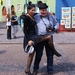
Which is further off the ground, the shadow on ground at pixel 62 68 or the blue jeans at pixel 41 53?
the blue jeans at pixel 41 53

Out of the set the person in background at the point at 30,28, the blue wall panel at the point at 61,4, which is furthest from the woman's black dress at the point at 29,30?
the blue wall panel at the point at 61,4

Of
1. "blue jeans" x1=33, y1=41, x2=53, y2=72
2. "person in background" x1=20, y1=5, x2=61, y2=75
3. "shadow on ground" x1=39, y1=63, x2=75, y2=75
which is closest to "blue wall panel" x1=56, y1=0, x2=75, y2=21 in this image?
"shadow on ground" x1=39, y1=63, x2=75, y2=75

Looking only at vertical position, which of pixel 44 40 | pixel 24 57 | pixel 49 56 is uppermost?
pixel 44 40

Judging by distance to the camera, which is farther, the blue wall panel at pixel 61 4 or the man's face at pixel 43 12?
the blue wall panel at pixel 61 4

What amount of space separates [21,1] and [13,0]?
3.19ft

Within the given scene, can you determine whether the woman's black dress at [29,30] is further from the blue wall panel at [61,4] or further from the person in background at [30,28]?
the blue wall panel at [61,4]

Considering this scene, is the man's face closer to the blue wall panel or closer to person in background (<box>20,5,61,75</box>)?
person in background (<box>20,5,61,75</box>)

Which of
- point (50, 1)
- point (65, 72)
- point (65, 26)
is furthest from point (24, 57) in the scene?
point (50, 1)

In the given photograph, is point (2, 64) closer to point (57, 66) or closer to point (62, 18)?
point (57, 66)

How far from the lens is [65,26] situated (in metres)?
20.2

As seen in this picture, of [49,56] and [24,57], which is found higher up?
[49,56]

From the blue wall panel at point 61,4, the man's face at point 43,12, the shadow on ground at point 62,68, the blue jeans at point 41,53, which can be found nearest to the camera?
the man's face at point 43,12

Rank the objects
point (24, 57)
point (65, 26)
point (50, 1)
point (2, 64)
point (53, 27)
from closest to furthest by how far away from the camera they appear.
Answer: point (53, 27) → point (2, 64) → point (24, 57) → point (65, 26) → point (50, 1)

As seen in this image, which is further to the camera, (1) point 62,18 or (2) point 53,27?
(1) point 62,18
